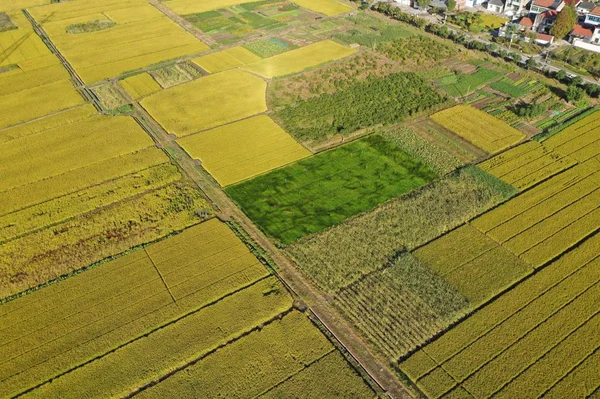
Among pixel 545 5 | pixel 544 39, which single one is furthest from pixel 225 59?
pixel 545 5

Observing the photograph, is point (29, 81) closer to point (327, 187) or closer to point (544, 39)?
point (327, 187)

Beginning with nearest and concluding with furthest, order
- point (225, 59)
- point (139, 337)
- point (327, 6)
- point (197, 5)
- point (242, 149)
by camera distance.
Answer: point (139, 337), point (242, 149), point (225, 59), point (327, 6), point (197, 5)

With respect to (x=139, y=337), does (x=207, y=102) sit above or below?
above

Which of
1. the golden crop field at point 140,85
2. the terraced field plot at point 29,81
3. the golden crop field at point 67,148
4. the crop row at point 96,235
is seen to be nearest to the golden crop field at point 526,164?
the crop row at point 96,235

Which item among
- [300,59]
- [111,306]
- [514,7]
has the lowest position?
[111,306]

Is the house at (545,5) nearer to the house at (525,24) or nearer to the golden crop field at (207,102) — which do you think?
the house at (525,24)
